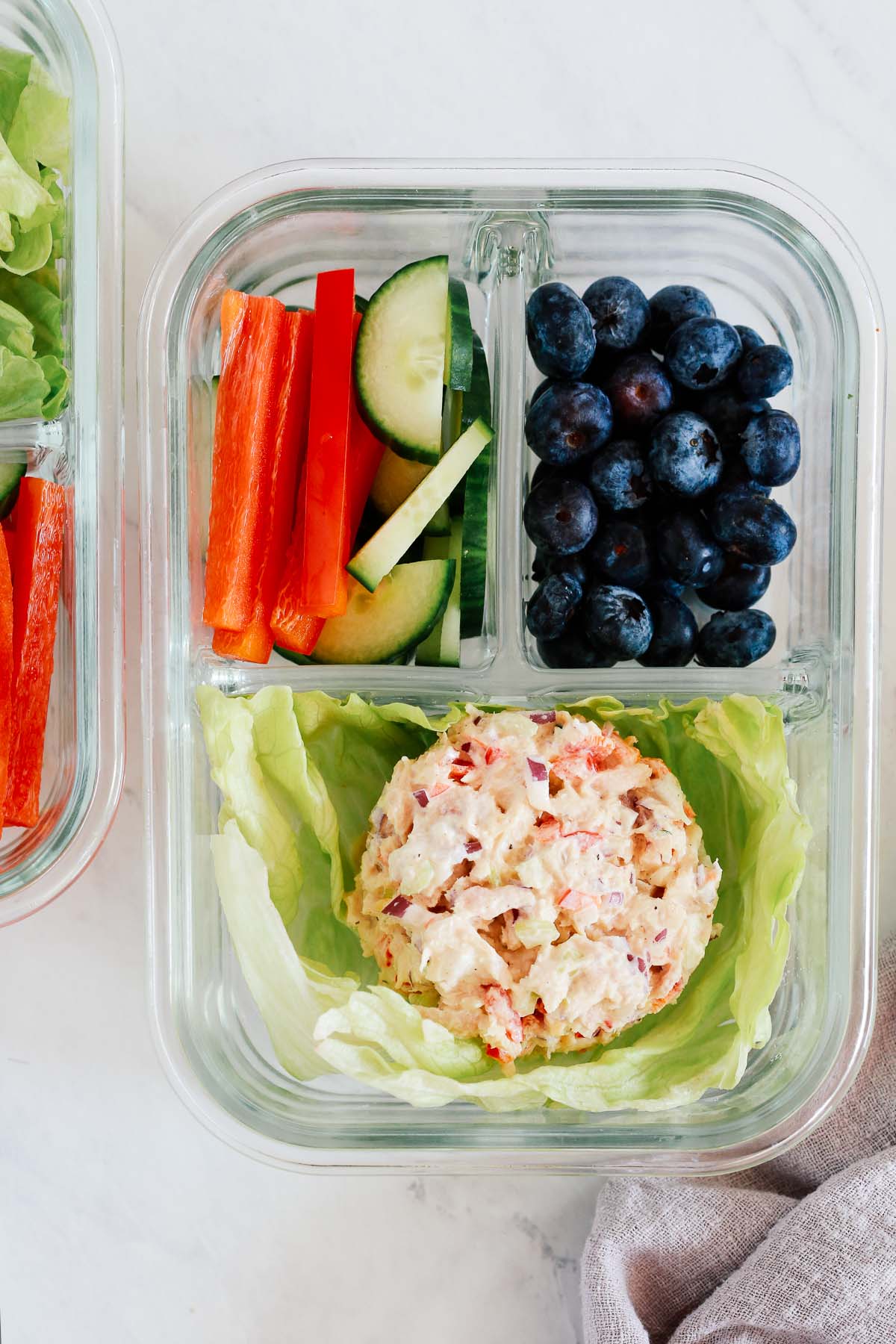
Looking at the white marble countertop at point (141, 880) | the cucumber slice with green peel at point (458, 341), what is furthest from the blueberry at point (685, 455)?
the white marble countertop at point (141, 880)

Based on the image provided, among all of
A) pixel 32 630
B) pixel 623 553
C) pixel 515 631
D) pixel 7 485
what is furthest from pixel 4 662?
pixel 623 553

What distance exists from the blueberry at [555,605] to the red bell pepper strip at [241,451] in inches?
11.6

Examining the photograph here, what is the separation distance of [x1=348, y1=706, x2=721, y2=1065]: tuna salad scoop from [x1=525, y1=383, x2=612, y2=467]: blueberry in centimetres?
26

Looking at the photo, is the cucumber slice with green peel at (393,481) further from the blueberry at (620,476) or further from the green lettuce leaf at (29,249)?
the green lettuce leaf at (29,249)

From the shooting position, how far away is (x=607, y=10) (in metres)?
1.29

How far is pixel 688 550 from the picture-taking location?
1.15m

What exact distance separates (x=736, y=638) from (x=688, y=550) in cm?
11

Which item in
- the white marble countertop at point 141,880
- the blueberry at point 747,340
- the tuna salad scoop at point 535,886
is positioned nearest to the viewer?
the tuna salad scoop at point 535,886

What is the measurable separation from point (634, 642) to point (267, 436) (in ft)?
1.40

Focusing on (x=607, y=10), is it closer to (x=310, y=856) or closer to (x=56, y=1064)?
(x=310, y=856)

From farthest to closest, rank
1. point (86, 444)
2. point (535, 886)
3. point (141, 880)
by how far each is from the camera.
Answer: point (141, 880)
point (86, 444)
point (535, 886)

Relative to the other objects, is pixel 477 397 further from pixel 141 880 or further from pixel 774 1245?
pixel 774 1245

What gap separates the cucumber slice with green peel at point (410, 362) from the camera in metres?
1.14

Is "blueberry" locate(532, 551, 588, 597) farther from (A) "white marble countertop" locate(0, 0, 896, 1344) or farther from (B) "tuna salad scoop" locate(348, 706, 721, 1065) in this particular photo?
(A) "white marble countertop" locate(0, 0, 896, 1344)
